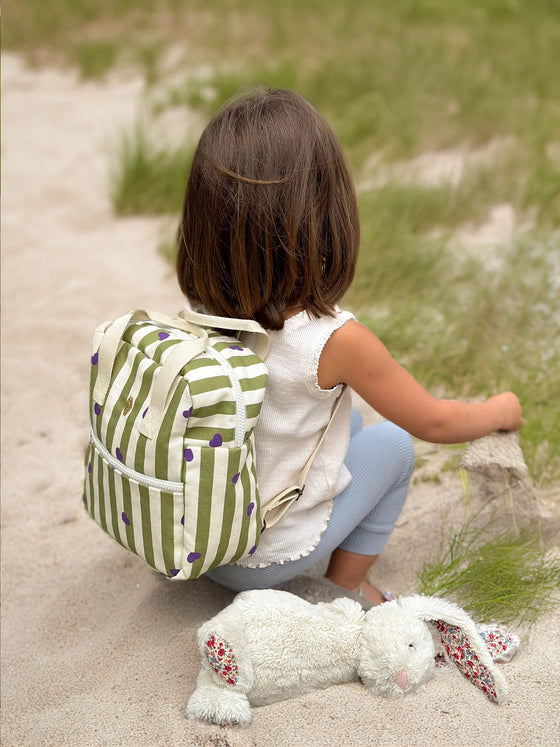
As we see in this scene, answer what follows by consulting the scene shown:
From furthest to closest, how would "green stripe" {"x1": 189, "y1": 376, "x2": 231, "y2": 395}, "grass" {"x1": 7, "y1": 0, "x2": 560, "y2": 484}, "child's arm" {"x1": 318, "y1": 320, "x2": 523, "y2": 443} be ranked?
"grass" {"x1": 7, "y1": 0, "x2": 560, "y2": 484}, "child's arm" {"x1": 318, "y1": 320, "x2": 523, "y2": 443}, "green stripe" {"x1": 189, "y1": 376, "x2": 231, "y2": 395}

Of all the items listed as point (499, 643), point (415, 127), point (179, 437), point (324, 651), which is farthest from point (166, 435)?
point (415, 127)

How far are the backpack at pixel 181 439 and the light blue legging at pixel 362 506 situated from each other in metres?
0.15

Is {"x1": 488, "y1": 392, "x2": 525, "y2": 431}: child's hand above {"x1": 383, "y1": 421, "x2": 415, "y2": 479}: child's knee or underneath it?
above

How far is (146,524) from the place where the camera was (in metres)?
1.50

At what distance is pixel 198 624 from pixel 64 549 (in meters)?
0.56

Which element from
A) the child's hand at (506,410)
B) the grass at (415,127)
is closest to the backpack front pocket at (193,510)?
the child's hand at (506,410)

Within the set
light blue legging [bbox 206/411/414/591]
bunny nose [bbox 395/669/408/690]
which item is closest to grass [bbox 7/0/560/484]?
light blue legging [bbox 206/411/414/591]

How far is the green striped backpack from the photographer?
1422 mm

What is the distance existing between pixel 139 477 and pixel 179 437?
0.13 metres

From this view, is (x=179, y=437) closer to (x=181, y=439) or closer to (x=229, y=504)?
(x=181, y=439)

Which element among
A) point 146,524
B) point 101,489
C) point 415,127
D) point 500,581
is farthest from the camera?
point 415,127

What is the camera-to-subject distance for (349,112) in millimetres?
4289

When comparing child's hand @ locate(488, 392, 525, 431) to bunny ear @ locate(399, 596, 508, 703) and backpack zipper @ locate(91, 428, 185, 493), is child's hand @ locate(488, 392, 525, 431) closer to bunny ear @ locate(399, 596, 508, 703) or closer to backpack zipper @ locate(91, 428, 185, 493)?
bunny ear @ locate(399, 596, 508, 703)

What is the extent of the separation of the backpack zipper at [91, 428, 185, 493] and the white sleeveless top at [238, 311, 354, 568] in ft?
0.75
